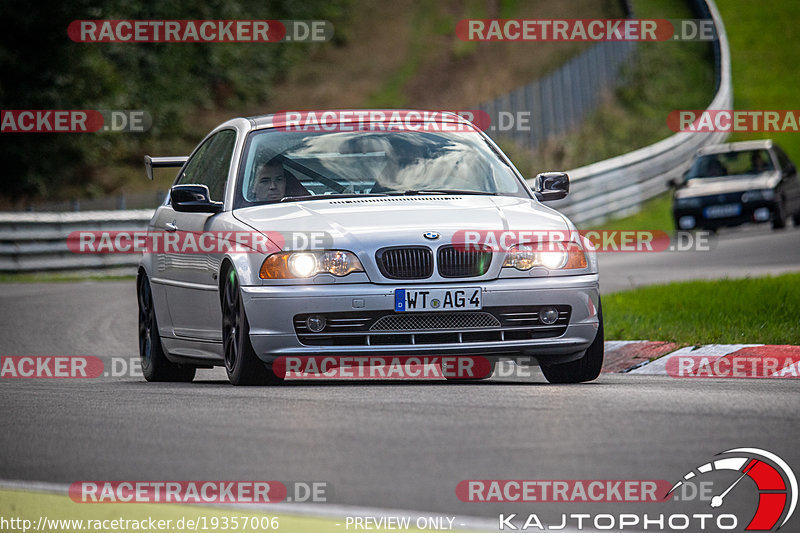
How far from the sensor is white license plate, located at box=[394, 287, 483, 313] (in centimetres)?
834

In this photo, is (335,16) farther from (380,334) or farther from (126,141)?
(380,334)

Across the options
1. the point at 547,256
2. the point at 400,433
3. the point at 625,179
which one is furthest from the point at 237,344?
the point at 625,179

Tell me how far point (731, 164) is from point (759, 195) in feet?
4.40

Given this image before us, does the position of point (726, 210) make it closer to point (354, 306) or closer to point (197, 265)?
point (197, 265)

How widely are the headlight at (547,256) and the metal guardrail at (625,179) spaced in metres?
17.3

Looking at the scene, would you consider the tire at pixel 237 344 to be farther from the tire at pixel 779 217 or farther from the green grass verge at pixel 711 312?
the tire at pixel 779 217

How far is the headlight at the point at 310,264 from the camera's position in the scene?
8.38 metres

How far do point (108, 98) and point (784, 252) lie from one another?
79.0 ft

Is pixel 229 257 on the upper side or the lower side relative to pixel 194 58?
lower

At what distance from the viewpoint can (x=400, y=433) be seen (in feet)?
20.7

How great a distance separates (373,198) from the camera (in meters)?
9.15

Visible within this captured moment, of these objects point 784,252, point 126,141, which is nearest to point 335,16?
point 126,141

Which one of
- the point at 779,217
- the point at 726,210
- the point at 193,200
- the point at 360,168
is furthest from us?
the point at 726,210

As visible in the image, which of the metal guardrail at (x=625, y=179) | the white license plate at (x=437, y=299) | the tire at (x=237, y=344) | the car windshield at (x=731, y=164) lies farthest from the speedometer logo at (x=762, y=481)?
the car windshield at (x=731, y=164)
